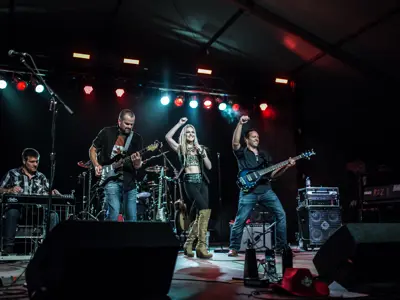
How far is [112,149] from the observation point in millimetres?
5332

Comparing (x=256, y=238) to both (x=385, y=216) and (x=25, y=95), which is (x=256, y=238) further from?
(x=25, y=95)

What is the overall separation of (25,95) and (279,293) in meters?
7.46

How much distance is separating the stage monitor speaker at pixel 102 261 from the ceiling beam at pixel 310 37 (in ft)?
19.9

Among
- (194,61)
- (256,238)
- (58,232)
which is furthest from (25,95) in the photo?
(58,232)

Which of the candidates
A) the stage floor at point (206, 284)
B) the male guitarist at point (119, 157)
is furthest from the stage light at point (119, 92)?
the stage floor at point (206, 284)

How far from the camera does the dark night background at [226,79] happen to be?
828 cm

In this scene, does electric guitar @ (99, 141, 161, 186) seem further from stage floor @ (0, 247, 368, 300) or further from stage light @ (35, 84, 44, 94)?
stage light @ (35, 84, 44, 94)

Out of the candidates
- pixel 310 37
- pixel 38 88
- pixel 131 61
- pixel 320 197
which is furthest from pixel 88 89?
pixel 320 197

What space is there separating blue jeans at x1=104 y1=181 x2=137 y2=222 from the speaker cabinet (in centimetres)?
426

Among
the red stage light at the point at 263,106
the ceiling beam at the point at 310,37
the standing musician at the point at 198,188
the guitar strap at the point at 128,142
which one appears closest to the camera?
the guitar strap at the point at 128,142

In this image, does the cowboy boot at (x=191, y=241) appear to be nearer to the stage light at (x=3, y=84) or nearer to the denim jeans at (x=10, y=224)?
the denim jeans at (x=10, y=224)

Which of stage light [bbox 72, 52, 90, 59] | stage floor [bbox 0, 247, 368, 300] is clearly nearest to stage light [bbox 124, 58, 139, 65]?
stage light [bbox 72, 52, 90, 59]

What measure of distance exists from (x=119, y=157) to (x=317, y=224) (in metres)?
4.65

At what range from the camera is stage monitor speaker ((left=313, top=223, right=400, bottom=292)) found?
3.12 meters
